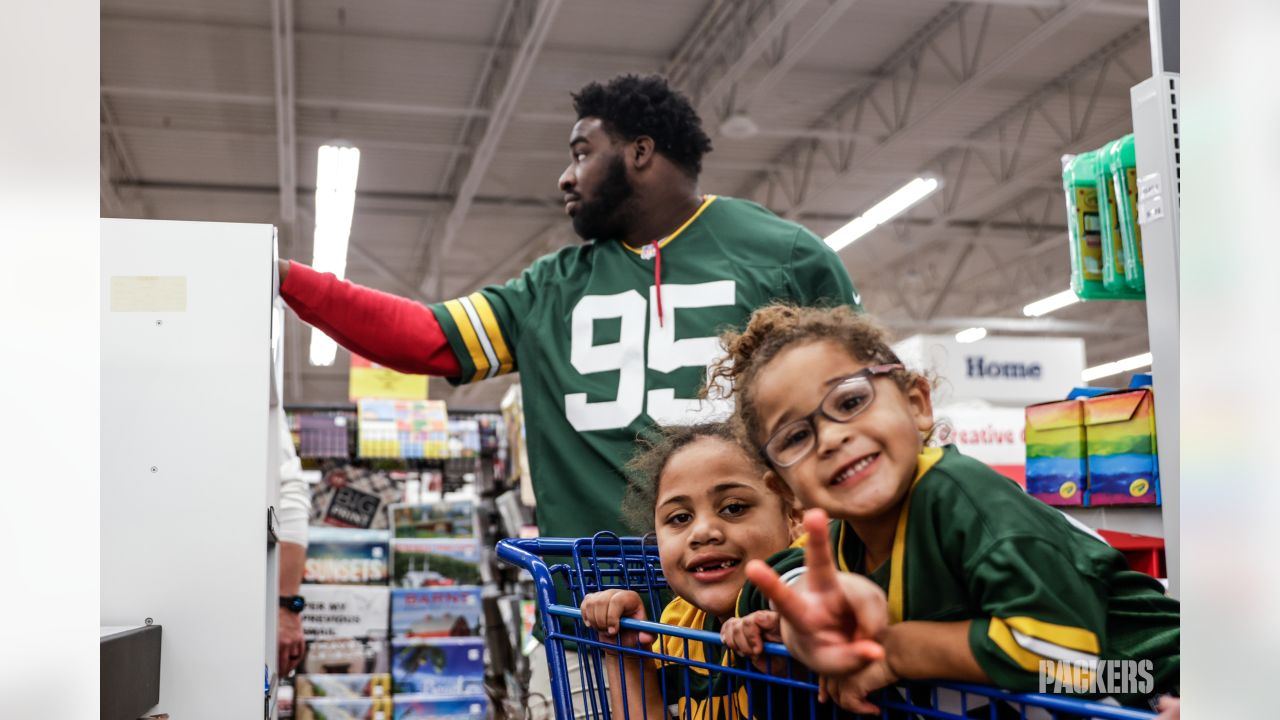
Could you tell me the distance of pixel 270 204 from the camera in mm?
14055

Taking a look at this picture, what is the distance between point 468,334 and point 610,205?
418 millimetres

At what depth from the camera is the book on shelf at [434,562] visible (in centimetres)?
533

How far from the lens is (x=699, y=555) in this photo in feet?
4.20

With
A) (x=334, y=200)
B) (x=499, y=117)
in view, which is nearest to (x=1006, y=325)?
(x=499, y=117)

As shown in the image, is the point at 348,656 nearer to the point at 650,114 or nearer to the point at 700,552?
the point at 650,114

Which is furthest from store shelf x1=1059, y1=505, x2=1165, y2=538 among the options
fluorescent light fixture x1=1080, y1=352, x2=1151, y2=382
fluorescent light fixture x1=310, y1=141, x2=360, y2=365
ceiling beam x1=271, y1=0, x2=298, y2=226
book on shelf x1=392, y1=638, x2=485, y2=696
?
fluorescent light fixture x1=1080, y1=352, x2=1151, y2=382

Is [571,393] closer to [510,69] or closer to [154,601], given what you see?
[154,601]

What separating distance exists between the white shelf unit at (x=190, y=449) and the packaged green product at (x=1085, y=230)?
1.91 meters

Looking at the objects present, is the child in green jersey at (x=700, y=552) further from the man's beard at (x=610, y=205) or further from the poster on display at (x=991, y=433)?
the poster on display at (x=991, y=433)

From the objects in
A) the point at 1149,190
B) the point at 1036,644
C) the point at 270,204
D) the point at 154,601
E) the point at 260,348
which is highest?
the point at 270,204

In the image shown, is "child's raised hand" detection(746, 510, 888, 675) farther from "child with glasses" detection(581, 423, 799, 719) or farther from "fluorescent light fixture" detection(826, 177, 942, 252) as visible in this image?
"fluorescent light fixture" detection(826, 177, 942, 252)
